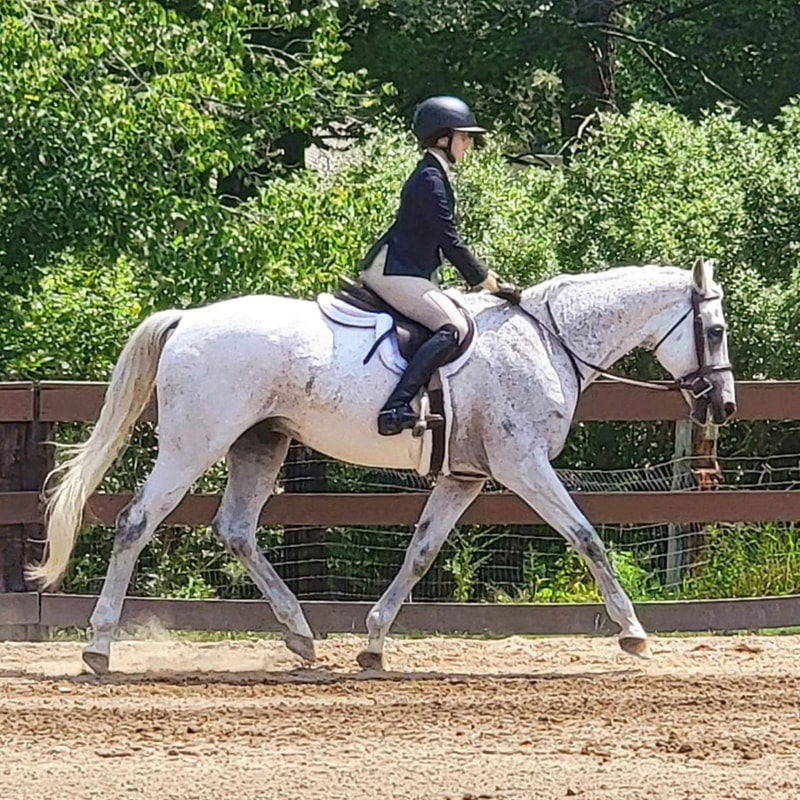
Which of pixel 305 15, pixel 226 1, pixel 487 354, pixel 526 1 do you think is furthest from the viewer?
pixel 526 1

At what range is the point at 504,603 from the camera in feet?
33.3

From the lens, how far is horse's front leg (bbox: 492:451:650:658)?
8109 mm

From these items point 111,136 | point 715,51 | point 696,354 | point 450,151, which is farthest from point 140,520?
point 715,51

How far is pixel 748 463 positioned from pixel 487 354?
430 cm

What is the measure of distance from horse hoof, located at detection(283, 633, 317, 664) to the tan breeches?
67.6 inches

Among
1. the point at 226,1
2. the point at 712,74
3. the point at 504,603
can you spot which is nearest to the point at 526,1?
the point at 712,74

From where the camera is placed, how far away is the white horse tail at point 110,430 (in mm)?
8398

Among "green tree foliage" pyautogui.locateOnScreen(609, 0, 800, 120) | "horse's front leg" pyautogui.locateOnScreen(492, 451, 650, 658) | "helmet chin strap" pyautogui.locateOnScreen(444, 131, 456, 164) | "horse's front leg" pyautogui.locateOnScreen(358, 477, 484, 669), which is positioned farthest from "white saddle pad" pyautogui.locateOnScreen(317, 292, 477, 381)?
"green tree foliage" pyautogui.locateOnScreen(609, 0, 800, 120)

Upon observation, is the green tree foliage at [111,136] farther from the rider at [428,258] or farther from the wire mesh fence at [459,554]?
the rider at [428,258]

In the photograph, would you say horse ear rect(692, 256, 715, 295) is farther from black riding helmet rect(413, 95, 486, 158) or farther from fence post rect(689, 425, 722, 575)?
fence post rect(689, 425, 722, 575)

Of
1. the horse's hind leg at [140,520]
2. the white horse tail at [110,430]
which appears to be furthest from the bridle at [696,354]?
the white horse tail at [110,430]

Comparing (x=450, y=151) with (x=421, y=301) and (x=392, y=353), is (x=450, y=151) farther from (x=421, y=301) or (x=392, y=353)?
(x=392, y=353)

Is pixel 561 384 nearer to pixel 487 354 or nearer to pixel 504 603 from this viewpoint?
pixel 487 354

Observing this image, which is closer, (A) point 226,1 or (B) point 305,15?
(A) point 226,1
